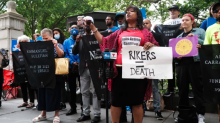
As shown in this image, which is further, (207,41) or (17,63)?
(17,63)

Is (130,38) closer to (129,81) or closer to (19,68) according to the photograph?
(129,81)

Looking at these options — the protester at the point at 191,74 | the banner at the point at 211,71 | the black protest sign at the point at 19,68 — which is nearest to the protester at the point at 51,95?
the black protest sign at the point at 19,68

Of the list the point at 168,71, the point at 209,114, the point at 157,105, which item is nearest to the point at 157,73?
the point at 168,71

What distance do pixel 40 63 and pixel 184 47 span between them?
2.93 metres

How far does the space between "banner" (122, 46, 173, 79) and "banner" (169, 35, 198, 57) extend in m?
0.90

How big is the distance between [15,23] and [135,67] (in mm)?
7815

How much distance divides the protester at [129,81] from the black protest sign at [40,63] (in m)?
1.69

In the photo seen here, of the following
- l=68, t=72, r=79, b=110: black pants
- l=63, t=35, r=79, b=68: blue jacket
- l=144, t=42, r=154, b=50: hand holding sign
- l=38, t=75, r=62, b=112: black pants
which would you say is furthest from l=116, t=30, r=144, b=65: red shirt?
l=68, t=72, r=79, b=110: black pants

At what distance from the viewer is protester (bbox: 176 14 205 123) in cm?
379

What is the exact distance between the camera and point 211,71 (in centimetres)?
323

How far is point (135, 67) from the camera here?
287cm

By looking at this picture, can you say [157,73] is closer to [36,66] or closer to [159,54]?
[159,54]

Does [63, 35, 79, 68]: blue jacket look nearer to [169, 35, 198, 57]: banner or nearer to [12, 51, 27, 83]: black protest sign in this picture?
[12, 51, 27, 83]: black protest sign

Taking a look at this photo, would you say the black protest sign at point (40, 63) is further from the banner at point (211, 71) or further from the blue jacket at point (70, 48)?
the banner at point (211, 71)
